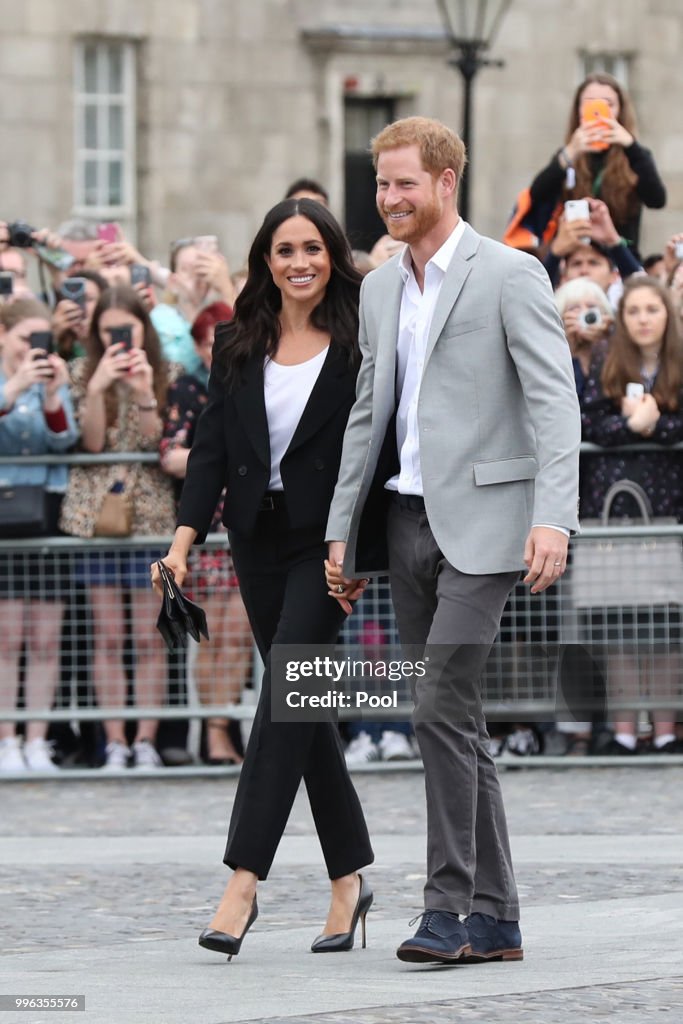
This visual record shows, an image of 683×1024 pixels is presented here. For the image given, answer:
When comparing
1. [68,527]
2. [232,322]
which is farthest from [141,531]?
[232,322]

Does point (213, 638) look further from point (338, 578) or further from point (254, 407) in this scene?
point (338, 578)

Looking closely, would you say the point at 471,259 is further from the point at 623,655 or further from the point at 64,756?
the point at 64,756

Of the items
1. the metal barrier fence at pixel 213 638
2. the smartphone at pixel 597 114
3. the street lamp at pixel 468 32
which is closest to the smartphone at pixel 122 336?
the metal barrier fence at pixel 213 638

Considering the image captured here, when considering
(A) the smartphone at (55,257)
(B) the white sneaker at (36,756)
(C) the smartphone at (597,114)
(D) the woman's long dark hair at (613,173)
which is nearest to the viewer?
(B) the white sneaker at (36,756)

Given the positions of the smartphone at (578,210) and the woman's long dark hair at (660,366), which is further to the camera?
the smartphone at (578,210)

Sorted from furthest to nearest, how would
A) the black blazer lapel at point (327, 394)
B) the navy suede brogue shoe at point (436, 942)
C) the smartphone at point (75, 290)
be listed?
the smartphone at point (75, 290), the black blazer lapel at point (327, 394), the navy suede brogue shoe at point (436, 942)

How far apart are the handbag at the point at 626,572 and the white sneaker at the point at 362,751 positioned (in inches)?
44.2

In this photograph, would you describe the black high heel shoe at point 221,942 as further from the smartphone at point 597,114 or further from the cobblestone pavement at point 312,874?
the smartphone at point 597,114

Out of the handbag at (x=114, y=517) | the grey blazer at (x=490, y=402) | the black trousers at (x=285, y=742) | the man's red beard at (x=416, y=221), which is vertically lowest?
the black trousers at (x=285, y=742)

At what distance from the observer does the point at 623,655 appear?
1055cm

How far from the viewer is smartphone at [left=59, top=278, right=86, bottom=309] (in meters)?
11.2

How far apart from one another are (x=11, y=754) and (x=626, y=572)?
2803 mm

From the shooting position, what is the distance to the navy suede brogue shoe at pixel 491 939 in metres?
6.28

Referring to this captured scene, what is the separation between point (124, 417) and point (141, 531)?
515mm
